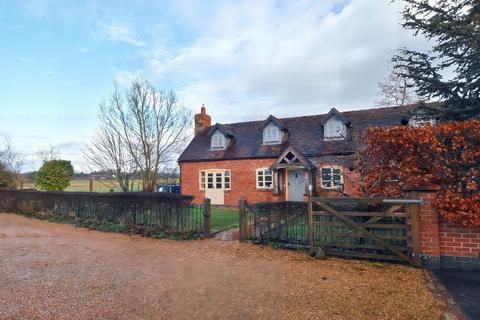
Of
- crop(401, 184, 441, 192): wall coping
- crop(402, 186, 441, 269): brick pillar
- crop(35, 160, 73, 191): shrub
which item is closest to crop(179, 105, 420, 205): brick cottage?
crop(35, 160, 73, 191): shrub

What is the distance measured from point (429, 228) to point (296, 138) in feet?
47.6

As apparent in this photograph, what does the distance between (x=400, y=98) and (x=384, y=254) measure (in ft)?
87.0

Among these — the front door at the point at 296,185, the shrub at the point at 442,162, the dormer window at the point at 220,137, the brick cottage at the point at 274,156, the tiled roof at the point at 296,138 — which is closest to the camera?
the shrub at the point at 442,162

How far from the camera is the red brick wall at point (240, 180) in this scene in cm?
1978

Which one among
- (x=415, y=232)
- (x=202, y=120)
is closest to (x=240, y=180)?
(x=202, y=120)

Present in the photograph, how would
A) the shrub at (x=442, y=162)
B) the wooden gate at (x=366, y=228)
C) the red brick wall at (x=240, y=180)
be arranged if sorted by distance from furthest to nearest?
the red brick wall at (x=240, y=180), the wooden gate at (x=366, y=228), the shrub at (x=442, y=162)

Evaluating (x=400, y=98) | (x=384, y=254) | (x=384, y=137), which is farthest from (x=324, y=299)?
(x=400, y=98)

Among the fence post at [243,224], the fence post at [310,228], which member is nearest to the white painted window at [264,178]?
the fence post at [243,224]

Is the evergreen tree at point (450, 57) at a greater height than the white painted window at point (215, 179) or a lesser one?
greater

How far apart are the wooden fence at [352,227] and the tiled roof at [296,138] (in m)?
9.66

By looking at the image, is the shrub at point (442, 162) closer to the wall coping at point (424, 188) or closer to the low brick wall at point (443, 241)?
the wall coping at point (424, 188)

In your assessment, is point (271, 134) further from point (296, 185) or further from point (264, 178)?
point (296, 185)

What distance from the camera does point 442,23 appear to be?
910cm

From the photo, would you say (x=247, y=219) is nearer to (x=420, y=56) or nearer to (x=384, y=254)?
(x=384, y=254)
